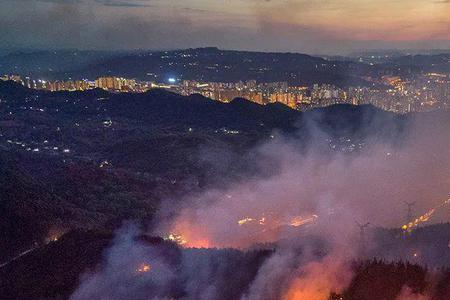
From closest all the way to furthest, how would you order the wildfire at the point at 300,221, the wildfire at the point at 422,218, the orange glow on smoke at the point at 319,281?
the orange glow on smoke at the point at 319,281 → the wildfire at the point at 300,221 → the wildfire at the point at 422,218

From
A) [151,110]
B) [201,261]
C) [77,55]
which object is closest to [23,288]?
[201,261]

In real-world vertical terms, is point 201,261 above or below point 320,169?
above

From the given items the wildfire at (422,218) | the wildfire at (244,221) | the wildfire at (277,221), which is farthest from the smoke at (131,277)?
the wildfire at (422,218)

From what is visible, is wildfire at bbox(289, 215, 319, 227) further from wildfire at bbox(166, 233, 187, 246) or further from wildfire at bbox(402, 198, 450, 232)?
wildfire at bbox(166, 233, 187, 246)

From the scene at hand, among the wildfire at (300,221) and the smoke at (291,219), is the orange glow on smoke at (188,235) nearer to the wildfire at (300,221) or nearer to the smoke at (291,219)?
the smoke at (291,219)

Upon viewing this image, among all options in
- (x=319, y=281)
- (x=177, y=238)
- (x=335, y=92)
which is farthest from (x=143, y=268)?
(x=335, y=92)

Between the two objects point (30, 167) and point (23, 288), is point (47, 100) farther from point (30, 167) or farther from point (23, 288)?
point (23, 288)

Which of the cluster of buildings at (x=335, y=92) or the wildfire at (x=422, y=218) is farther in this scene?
the cluster of buildings at (x=335, y=92)
